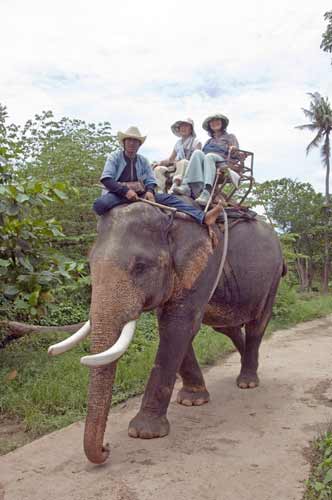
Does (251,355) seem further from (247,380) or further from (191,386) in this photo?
(191,386)

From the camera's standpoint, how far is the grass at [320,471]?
2824 millimetres

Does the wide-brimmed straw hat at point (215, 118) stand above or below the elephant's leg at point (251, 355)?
above

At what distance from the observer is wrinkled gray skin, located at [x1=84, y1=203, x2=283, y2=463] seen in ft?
10.8

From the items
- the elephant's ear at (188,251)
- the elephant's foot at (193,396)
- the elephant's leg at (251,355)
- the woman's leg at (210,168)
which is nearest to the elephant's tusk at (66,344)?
the elephant's ear at (188,251)

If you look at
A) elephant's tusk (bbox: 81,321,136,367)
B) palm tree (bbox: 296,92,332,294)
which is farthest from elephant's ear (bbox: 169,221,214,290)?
palm tree (bbox: 296,92,332,294)

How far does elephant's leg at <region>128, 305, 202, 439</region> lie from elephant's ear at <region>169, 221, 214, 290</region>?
0.25m

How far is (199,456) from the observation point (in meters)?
3.54

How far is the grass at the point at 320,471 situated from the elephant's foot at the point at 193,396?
1.32 meters

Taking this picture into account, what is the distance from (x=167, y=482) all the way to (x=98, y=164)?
7174mm

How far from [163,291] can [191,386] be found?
5.00 ft

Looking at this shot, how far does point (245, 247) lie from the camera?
16.3 feet

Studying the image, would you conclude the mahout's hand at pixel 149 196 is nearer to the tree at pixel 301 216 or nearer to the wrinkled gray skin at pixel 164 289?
the wrinkled gray skin at pixel 164 289

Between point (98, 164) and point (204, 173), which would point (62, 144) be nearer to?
point (98, 164)

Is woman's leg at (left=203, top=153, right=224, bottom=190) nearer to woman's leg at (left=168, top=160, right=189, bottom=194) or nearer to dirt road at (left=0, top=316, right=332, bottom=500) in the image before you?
woman's leg at (left=168, top=160, right=189, bottom=194)
